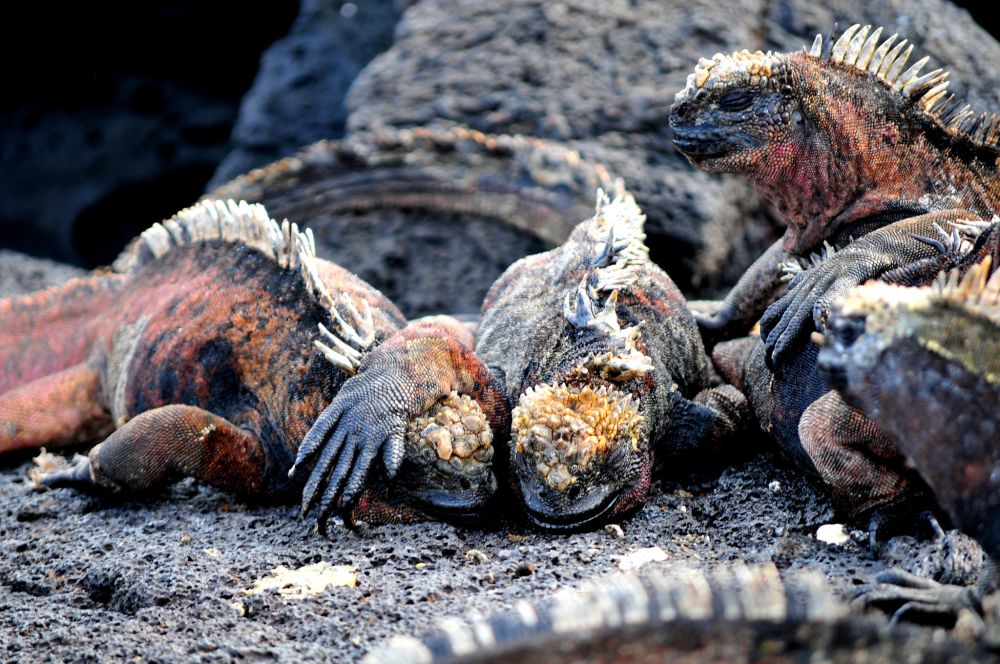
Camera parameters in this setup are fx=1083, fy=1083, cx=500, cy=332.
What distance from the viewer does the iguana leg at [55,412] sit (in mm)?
4320

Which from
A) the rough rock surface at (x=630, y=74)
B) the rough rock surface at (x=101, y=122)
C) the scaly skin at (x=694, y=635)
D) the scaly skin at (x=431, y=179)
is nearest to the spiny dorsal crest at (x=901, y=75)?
the rough rock surface at (x=630, y=74)

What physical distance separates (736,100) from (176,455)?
2.09 metres

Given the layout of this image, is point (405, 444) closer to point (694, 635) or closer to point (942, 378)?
point (942, 378)

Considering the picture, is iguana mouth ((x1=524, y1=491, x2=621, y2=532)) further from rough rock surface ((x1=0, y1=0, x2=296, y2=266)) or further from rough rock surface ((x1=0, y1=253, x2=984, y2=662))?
rough rock surface ((x1=0, y1=0, x2=296, y2=266))

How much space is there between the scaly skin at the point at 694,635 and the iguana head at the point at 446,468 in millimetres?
1541

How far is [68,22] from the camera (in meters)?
7.86

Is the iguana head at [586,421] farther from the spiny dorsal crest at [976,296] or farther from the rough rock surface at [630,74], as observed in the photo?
the rough rock surface at [630,74]

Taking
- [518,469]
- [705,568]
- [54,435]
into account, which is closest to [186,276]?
[54,435]

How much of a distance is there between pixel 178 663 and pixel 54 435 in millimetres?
2327

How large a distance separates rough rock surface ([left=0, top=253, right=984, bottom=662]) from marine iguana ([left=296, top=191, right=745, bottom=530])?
138mm

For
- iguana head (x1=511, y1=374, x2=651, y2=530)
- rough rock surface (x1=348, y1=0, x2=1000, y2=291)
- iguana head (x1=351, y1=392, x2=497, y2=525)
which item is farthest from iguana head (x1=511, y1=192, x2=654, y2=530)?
rough rock surface (x1=348, y1=0, x2=1000, y2=291)

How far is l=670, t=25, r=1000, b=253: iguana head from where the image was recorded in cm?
338

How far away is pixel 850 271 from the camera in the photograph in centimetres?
299

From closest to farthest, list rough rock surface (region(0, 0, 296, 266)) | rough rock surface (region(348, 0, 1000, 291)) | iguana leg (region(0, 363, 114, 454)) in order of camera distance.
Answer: iguana leg (region(0, 363, 114, 454)) → rough rock surface (region(348, 0, 1000, 291)) → rough rock surface (region(0, 0, 296, 266))
